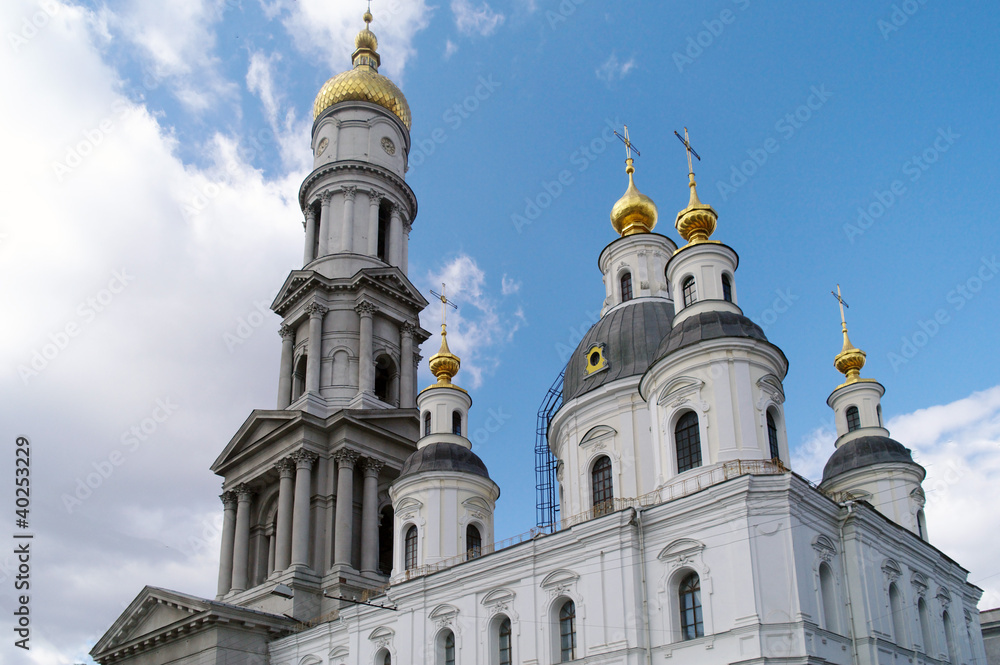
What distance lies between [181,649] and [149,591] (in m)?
2.94

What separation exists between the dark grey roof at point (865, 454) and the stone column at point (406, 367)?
1748 cm

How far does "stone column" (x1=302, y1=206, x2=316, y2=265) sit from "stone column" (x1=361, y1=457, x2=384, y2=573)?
11251mm

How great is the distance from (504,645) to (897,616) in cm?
965

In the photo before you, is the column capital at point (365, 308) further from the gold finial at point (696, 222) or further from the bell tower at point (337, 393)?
the gold finial at point (696, 222)

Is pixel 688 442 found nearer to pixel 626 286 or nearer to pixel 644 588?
pixel 644 588

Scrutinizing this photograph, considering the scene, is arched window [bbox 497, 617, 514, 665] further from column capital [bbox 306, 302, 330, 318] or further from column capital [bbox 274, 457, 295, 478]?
column capital [bbox 306, 302, 330, 318]

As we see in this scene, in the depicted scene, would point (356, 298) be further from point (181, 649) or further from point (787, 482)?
point (787, 482)

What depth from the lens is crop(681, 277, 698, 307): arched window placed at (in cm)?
2514

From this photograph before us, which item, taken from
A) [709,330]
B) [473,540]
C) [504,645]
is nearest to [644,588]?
[504,645]

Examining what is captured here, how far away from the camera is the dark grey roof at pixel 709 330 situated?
2264 cm

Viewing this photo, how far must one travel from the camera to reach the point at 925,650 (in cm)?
2308

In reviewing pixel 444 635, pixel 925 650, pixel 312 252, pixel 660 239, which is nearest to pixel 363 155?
pixel 312 252

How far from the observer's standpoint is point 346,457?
35344 millimetres

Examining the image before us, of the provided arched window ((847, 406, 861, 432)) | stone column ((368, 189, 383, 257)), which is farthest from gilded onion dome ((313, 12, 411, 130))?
arched window ((847, 406, 861, 432))
